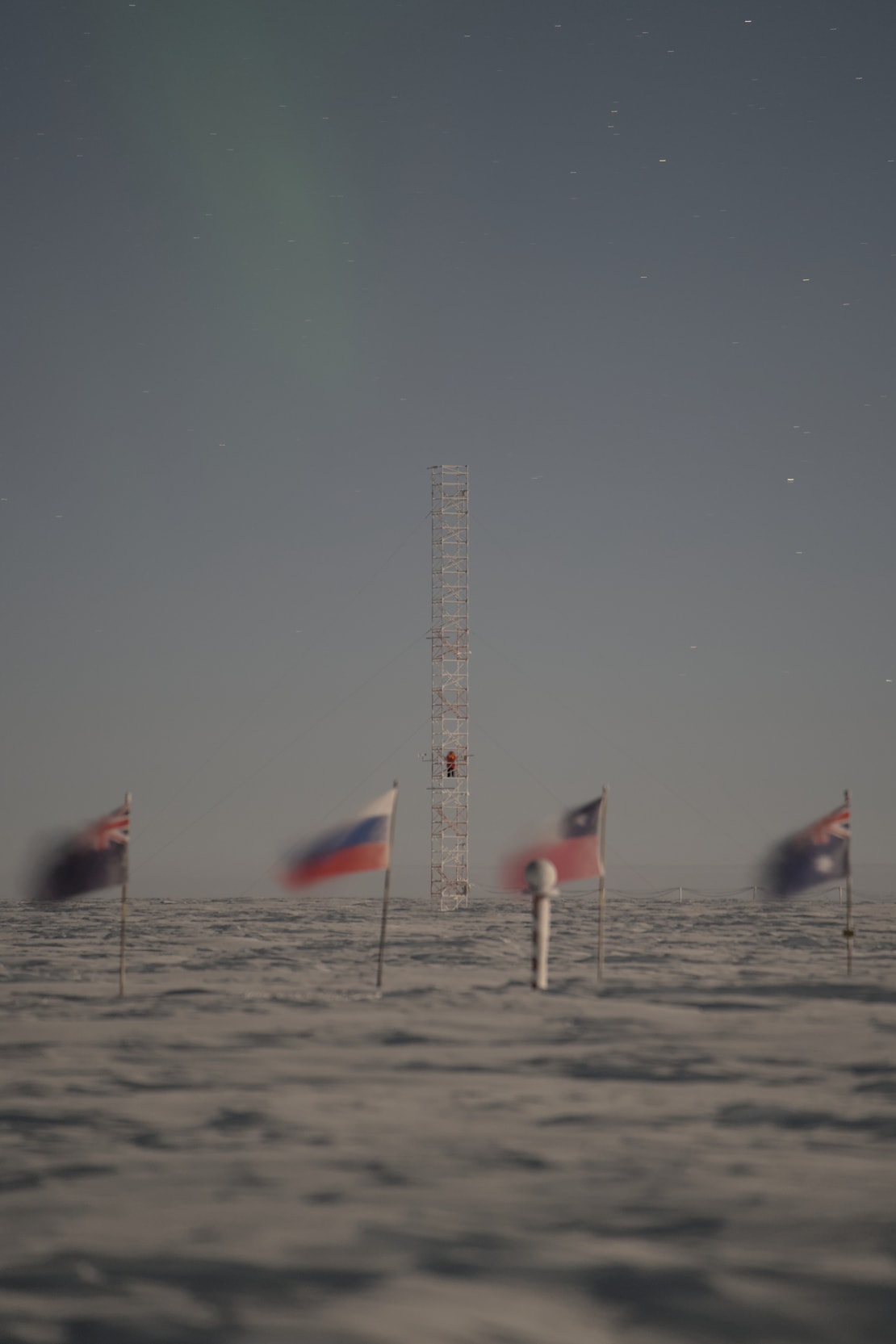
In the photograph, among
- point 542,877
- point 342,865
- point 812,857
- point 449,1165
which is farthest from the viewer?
point 812,857

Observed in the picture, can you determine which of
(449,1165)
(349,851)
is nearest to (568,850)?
(349,851)

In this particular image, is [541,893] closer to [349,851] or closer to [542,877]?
[542,877]

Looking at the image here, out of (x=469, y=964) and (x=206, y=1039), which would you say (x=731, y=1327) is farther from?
(x=469, y=964)

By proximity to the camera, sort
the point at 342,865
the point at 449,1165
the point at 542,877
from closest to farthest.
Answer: the point at 449,1165 < the point at 342,865 < the point at 542,877

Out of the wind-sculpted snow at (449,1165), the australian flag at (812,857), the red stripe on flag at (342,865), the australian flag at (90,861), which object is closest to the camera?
the wind-sculpted snow at (449,1165)

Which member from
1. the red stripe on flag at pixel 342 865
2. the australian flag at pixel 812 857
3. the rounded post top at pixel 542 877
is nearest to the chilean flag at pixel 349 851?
the red stripe on flag at pixel 342 865

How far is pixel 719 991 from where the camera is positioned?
17406 millimetres

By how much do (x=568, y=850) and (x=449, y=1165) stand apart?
30.7 feet

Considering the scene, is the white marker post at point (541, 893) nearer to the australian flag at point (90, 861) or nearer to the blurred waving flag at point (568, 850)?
the blurred waving flag at point (568, 850)

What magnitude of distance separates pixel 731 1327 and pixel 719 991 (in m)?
12.8

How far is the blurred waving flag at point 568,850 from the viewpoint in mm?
16797

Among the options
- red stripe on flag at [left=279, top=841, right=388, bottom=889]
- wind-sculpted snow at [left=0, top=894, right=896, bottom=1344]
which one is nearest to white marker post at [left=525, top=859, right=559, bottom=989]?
wind-sculpted snow at [left=0, top=894, right=896, bottom=1344]

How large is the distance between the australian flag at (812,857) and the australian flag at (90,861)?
10.8 metres

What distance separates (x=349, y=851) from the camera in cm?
1576
